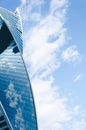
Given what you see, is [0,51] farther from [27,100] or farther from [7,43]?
[27,100]

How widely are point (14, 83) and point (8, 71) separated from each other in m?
3.81

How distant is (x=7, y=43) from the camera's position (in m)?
85.8

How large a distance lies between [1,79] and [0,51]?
9059mm

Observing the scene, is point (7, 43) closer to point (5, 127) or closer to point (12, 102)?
point (12, 102)

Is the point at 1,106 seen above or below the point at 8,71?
below

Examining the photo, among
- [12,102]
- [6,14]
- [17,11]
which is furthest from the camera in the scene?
[17,11]

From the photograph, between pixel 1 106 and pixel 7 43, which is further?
pixel 7 43

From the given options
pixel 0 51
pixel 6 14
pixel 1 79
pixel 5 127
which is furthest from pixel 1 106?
pixel 6 14

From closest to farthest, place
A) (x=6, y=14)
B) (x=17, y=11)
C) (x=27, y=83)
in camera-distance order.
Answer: (x=27, y=83), (x=6, y=14), (x=17, y=11)

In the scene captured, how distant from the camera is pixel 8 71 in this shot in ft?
275

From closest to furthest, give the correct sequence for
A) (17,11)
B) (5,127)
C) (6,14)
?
1. (5,127)
2. (6,14)
3. (17,11)

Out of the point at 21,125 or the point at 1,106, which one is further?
the point at 21,125

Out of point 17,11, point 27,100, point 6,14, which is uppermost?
point 17,11

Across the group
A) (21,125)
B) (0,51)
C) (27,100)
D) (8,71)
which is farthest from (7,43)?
(21,125)
